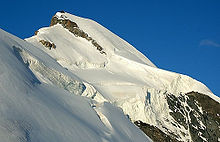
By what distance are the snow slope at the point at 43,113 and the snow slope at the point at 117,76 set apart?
23.5 feet

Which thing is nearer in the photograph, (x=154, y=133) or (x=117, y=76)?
(x=154, y=133)

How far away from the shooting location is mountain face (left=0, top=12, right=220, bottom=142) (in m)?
15.6

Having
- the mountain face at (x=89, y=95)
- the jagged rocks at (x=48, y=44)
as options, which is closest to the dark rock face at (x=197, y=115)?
the mountain face at (x=89, y=95)

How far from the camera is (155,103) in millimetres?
32406

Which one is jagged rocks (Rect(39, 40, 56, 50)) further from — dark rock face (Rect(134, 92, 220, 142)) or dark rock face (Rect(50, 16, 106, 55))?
dark rock face (Rect(134, 92, 220, 142))

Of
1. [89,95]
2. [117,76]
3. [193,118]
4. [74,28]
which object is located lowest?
[89,95]

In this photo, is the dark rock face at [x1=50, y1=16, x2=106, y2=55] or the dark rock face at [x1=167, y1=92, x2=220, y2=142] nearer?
the dark rock face at [x1=167, y1=92, x2=220, y2=142]

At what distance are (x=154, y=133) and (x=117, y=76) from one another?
1166 cm

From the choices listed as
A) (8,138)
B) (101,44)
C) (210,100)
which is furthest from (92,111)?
(101,44)

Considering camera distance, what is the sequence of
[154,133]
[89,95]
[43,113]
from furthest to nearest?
[89,95] < [154,133] < [43,113]

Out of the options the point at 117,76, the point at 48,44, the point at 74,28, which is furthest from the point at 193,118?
the point at 74,28

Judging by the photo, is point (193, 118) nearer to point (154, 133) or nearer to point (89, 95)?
point (154, 133)

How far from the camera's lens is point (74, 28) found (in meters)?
49.9

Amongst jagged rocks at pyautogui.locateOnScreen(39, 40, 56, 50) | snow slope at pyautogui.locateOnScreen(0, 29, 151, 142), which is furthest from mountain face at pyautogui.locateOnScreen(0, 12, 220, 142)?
jagged rocks at pyautogui.locateOnScreen(39, 40, 56, 50)
